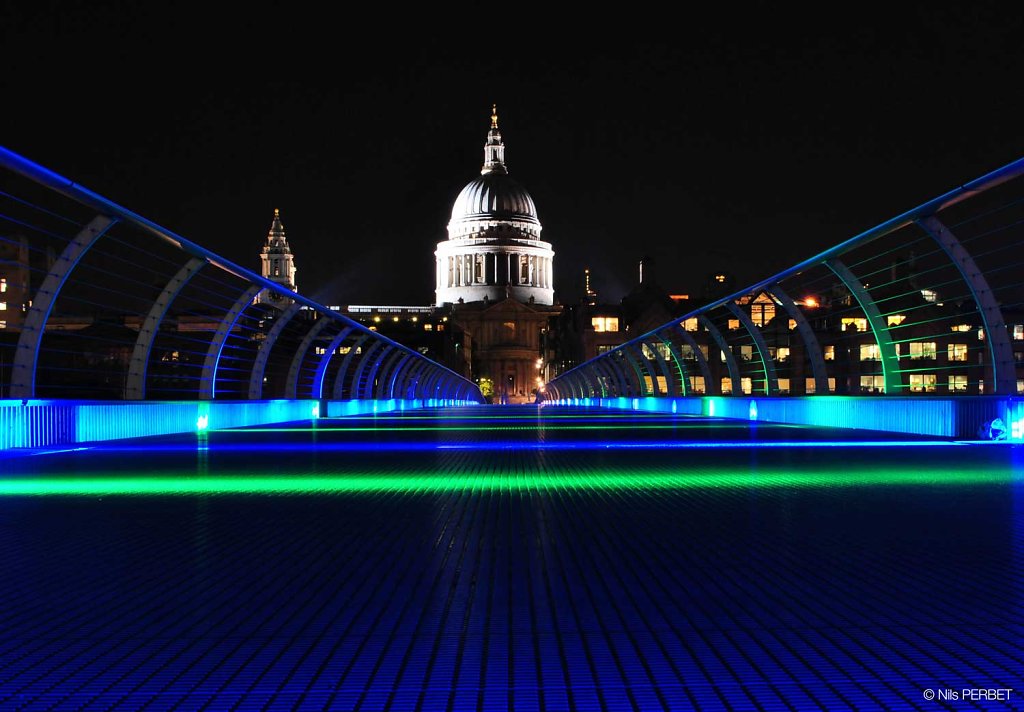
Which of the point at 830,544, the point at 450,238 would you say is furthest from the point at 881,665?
the point at 450,238

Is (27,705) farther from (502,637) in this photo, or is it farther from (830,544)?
(830,544)

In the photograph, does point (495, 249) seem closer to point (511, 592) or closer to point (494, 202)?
point (494, 202)

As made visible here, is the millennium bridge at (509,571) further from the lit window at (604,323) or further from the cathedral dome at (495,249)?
the cathedral dome at (495,249)

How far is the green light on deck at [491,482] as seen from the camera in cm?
644

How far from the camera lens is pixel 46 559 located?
4.02 meters

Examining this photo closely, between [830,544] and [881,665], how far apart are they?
1.74 metres

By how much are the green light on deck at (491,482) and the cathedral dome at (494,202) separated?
157379mm

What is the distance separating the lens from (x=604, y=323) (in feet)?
445

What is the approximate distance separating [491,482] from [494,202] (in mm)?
159268

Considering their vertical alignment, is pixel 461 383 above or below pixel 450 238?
below

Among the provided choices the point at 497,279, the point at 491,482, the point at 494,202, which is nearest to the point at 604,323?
the point at 497,279

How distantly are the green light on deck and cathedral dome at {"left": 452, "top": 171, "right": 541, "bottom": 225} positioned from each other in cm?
15738

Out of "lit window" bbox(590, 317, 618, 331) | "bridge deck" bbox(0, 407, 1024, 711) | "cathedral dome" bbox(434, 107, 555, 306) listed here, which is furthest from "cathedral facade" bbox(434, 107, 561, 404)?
"bridge deck" bbox(0, 407, 1024, 711)

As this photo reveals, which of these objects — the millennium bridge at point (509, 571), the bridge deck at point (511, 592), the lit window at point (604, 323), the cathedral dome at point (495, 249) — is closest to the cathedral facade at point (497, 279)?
the cathedral dome at point (495, 249)
